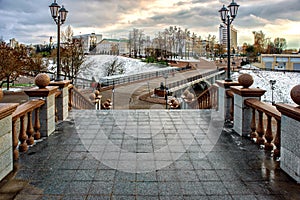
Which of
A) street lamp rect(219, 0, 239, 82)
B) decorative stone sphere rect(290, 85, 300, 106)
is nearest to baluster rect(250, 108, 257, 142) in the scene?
decorative stone sphere rect(290, 85, 300, 106)

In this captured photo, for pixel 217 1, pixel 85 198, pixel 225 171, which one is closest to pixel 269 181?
pixel 225 171

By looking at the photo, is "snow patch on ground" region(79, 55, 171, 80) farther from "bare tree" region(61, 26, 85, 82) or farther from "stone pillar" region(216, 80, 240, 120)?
"stone pillar" region(216, 80, 240, 120)

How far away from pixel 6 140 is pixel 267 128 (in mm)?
3645

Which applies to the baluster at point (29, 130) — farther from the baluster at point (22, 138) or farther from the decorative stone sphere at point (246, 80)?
the decorative stone sphere at point (246, 80)

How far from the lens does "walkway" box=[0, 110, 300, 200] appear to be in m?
2.56

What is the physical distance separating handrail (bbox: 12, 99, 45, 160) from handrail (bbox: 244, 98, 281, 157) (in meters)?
3.61

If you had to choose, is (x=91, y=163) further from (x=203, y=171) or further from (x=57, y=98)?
(x=57, y=98)

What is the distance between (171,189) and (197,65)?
128 feet

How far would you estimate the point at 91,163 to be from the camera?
10.9 feet

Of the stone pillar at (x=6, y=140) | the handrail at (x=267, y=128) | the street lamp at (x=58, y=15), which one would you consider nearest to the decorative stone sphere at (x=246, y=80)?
the handrail at (x=267, y=128)

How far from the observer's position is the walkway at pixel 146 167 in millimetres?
2562

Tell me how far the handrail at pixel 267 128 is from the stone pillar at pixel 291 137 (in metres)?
0.28

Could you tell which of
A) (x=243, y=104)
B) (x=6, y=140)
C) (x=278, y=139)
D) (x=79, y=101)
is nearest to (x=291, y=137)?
(x=278, y=139)

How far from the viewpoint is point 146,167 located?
3.22m
